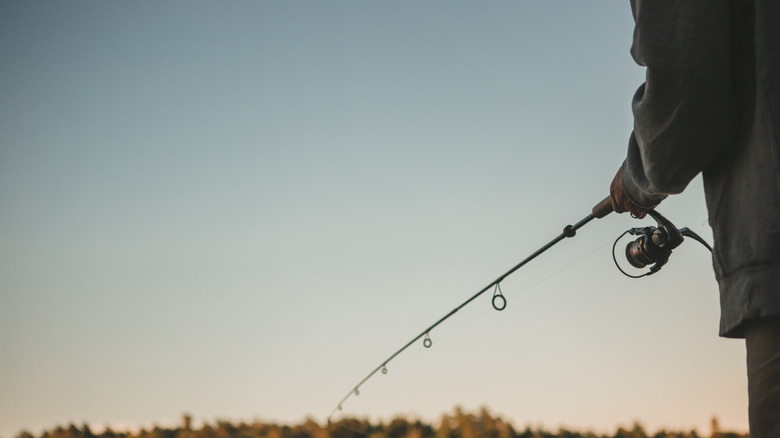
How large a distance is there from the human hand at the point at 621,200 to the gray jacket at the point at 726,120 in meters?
0.37

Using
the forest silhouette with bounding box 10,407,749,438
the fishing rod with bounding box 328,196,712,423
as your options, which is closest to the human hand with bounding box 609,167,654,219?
the fishing rod with bounding box 328,196,712,423

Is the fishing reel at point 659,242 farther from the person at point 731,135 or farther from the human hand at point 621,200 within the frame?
the person at point 731,135

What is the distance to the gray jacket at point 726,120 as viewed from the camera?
1.13 m

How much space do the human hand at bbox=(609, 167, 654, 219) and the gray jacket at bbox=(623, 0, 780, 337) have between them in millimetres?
370

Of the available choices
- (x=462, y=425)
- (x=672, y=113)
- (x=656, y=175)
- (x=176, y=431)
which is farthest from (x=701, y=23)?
(x=176, y=431)

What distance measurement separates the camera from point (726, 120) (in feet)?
4.07

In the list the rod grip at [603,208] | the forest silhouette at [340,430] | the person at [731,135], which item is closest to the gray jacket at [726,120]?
the person at [731,135]

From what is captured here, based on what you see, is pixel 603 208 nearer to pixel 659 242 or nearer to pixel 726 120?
pixel 659 242

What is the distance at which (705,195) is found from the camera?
1.33 meters

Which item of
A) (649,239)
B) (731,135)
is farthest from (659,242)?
(731,135)

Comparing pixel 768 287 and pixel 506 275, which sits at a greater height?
pixel 506 275

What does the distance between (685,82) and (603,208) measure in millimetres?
887

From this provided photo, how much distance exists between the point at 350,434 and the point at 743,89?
249 cm

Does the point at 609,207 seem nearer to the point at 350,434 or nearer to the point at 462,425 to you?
the point at 462,425
